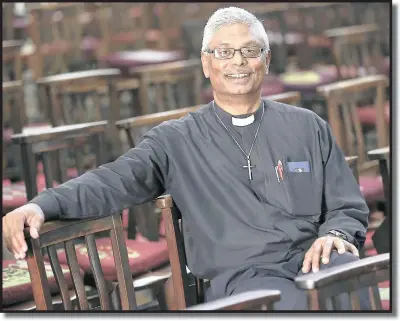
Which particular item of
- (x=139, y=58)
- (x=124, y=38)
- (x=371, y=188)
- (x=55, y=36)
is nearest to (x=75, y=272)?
(x=371, y=188)

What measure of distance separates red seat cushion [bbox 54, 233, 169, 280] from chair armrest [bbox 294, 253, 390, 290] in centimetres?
130

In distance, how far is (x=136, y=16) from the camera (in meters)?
9.27

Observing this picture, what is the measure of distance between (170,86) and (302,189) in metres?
2.04

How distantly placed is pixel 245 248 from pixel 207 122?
390mm

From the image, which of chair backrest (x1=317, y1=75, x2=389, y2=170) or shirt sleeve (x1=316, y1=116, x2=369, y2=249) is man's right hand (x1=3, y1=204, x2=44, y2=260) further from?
chair backrest (x1=317, y1=75, x2=389, y2=170)

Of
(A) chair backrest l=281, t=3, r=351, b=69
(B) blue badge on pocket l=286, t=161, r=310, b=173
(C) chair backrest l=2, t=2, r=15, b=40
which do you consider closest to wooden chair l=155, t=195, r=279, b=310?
(B) blue badge on pocket l=286, t=161, r=310, b=173

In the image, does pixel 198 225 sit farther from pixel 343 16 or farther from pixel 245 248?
pixel 343 16

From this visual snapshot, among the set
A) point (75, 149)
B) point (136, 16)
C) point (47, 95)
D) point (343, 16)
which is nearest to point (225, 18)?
point (75, 149)

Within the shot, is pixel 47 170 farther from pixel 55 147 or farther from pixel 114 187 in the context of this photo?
pixel 114 187

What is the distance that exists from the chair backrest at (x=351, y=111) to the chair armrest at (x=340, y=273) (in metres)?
1.80

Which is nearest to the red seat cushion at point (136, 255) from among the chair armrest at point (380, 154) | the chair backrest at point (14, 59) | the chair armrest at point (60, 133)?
the chair armrest at point (60, 133)

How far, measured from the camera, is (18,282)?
11.6ft

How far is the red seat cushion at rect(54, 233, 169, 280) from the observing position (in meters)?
3.76

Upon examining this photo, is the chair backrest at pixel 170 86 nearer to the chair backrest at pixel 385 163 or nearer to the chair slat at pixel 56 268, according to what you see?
the chair backrest at pixel 385 163
